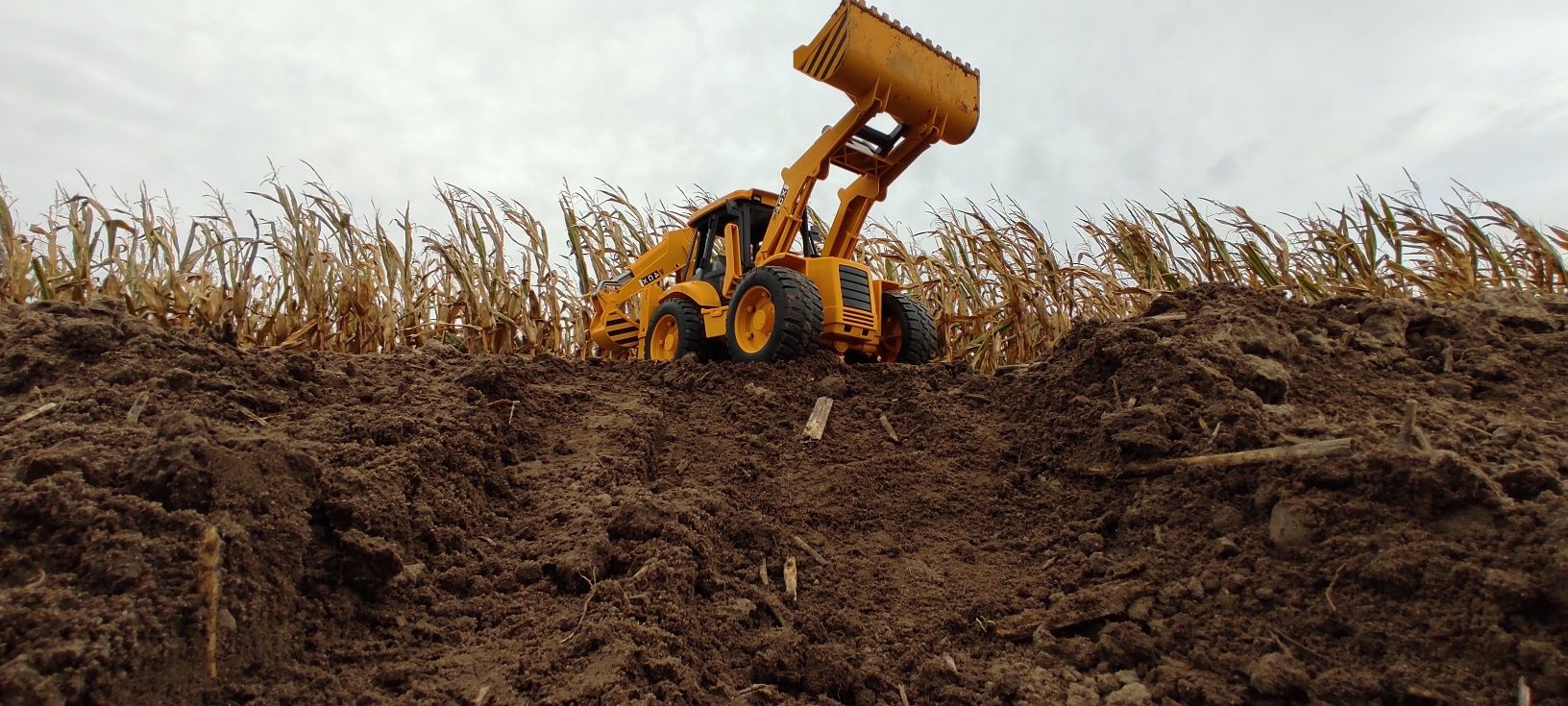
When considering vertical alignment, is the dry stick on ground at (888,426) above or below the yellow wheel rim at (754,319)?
below

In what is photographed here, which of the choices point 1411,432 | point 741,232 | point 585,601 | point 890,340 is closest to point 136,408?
point 585,601

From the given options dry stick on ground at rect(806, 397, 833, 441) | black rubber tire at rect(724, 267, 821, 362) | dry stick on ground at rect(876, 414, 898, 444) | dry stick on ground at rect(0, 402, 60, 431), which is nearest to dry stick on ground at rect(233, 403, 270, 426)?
dry stick on ground at rect(0, 402, 60, 431)

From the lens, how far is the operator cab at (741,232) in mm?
6135

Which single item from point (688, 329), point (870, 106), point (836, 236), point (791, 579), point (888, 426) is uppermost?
point (870, 106)

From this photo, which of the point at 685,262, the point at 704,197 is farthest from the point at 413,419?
the point at 704,197

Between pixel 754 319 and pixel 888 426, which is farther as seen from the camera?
pixel 754 319

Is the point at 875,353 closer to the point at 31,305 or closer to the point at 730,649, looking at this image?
the point at 730,649

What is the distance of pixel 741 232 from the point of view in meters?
6.11

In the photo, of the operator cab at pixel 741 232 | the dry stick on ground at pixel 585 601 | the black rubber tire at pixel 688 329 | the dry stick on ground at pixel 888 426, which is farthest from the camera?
the operator cab at pixel 741 232

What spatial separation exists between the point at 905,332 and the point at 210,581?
4389 millimetres

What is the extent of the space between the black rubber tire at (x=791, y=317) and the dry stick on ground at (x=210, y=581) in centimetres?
334

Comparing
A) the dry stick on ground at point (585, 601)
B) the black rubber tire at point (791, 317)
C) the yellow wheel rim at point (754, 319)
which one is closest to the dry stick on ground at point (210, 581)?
the dry stick on ground at point (585, 601)

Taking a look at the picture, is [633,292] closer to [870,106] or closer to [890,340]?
[890,340]

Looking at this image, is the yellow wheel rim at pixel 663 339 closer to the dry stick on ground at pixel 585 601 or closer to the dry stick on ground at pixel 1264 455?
the dry stick on ground at pixel 585 601
